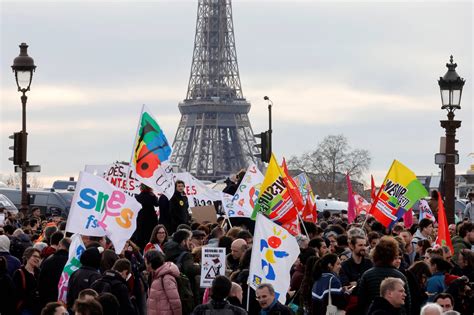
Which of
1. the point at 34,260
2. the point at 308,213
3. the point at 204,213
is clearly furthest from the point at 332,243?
the point at 204,213

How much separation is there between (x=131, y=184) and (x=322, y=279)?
27.7ft

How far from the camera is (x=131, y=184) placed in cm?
2328

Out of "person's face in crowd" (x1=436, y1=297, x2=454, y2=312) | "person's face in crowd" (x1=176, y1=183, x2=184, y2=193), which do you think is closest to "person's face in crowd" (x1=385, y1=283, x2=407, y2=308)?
"person's face in crowd" (x1=436, y1=297, x2=454, y2=312)

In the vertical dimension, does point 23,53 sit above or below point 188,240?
above

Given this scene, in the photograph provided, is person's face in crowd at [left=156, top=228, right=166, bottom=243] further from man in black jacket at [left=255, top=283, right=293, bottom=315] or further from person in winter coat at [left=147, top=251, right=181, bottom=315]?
man in black jacket at [left=255, top=283, right=293, bottom=315]

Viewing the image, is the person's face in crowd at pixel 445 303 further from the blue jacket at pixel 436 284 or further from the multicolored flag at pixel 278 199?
the multicolored flag at pixel 278 199

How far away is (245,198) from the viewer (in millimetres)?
26812

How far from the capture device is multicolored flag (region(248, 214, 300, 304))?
16016 millimetres

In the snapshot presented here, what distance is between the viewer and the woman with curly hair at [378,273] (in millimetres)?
14445

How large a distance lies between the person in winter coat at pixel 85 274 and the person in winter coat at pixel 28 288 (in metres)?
1.34

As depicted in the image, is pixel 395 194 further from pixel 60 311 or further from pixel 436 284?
pixel 60 311

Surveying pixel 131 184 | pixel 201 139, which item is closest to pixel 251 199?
pixel 131 184

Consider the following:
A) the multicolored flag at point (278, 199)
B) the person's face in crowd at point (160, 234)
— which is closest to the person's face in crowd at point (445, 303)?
the person's face in crowd at point (160, 234)

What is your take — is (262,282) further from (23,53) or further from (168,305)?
(23,53)
